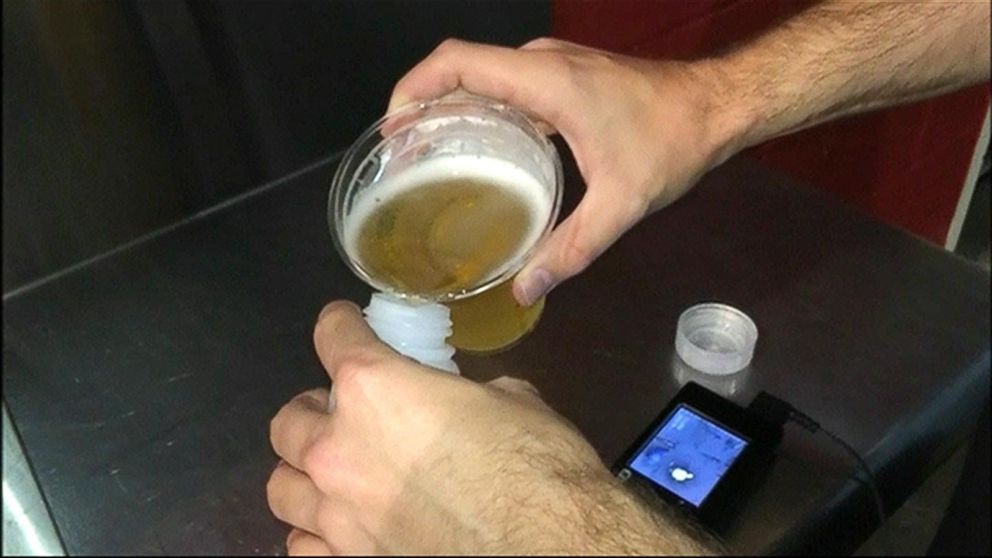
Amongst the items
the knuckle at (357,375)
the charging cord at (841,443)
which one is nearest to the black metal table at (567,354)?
the charging cord at (841,443)

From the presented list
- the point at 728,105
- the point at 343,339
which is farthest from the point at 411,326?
the point at 728,105

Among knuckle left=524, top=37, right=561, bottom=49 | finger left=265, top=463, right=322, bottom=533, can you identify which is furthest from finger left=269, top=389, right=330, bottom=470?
knuckle left=524, top=37, right=561, bottom=49

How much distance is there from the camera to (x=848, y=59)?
79cm

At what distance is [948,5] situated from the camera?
2.61 ft

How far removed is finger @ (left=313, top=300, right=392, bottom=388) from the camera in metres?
0.47

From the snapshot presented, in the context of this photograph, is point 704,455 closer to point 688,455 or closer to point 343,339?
point 688,455

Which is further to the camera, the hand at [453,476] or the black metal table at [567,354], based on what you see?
the black metal table at [567,354]

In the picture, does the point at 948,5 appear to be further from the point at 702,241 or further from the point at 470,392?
the point at 470,392

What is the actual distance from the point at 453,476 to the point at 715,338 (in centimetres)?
46

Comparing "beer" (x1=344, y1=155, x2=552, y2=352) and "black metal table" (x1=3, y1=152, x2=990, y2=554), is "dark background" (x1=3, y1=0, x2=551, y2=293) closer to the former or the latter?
"black metal table" (x1=3, y1=152, x2=990, y2=554)

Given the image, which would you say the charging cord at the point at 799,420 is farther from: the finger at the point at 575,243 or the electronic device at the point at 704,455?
the finger at the point at 575,243

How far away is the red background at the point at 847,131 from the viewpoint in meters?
0.98

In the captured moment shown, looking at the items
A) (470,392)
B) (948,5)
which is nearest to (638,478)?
(470,392)

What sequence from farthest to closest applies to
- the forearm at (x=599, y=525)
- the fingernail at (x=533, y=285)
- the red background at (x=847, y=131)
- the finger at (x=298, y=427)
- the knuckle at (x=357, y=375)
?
the red background at (x=847, y=131) → the fingernail at (x=533, y=285) → the finger at (x=298, y=427) → the knuckle at (x=357, y=375) → the forearm at (x=599, y=525)
